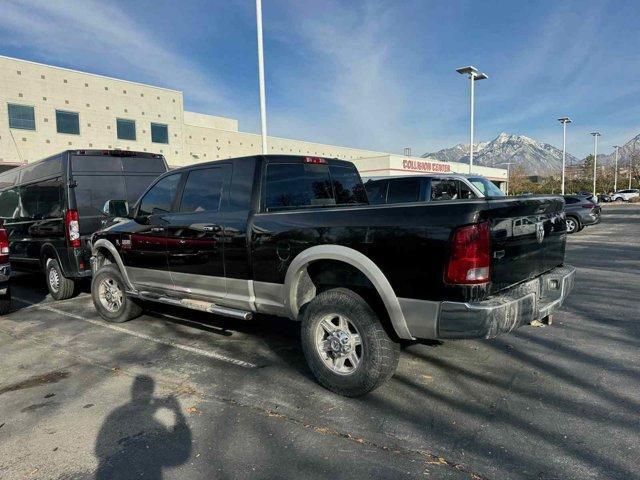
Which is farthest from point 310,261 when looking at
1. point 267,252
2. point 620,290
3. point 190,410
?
point 620,290

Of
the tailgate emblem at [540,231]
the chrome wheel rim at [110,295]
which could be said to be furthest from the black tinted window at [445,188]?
the chrome wheel rim at [110,295]

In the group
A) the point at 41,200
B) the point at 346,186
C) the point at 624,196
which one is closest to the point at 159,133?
the point at 41,200

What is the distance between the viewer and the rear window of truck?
440 centimetres

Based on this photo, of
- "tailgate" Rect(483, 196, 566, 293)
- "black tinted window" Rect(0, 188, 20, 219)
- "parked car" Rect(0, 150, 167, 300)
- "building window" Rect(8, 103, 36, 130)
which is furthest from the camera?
"building window" Rect(8, 103, 36, 130)

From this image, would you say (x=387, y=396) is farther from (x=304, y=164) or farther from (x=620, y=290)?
(x=620, y=290)

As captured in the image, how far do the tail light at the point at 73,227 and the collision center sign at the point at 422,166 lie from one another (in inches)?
1457

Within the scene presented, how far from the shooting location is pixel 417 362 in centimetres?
432

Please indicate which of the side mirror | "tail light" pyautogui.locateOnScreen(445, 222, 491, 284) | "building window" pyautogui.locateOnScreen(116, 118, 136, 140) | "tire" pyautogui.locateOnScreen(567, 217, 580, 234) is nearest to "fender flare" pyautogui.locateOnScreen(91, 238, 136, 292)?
the side mirror

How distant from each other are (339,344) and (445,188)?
6.92 m

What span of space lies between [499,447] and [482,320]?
808 millimetres

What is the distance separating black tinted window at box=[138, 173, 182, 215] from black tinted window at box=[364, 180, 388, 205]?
559 cm

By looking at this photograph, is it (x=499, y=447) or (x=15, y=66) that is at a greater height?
(x=15, y=66)

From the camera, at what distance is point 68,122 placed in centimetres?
2775

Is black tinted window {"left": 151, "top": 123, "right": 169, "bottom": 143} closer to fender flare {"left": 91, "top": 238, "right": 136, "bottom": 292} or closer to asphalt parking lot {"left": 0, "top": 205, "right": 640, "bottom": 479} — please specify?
fender flare {"left": 91, "top": 238, "right": 136, "bottom": 292}
